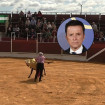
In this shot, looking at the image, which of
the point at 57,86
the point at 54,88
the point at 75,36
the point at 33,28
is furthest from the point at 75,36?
the point at 54,88

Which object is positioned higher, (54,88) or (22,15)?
(22,15)

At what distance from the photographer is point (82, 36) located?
17641mm

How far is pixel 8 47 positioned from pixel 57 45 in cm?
379

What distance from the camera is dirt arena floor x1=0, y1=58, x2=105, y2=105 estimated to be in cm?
791

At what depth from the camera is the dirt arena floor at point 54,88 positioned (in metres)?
7.91

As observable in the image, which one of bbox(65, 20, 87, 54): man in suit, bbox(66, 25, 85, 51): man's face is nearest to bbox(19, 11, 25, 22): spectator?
bbox(65, 20, 87, 54): man in suit

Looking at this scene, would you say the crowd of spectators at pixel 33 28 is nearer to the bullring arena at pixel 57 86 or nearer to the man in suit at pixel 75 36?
the man in suit at pixel 75 36

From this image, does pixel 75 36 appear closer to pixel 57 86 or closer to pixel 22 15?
pixel 22 15

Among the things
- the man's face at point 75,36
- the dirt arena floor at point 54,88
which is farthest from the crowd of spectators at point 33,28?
the dirt arena floor at point 54,88

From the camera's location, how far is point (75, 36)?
57.3ft

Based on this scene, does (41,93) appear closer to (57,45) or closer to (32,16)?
(57,45)

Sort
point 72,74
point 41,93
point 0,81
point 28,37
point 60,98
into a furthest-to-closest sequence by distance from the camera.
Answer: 1. point 28,37
2. point 72,74
3. point 0,81
4. point 41,93
5. point 60,98

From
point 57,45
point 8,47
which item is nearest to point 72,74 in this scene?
point 57,45

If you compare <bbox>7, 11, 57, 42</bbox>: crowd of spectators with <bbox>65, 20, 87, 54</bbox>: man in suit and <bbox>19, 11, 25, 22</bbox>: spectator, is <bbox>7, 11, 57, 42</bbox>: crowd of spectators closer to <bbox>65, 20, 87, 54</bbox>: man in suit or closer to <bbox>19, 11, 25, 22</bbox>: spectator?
<bbox>19, 11, 25, 22</bbox>: spectator
